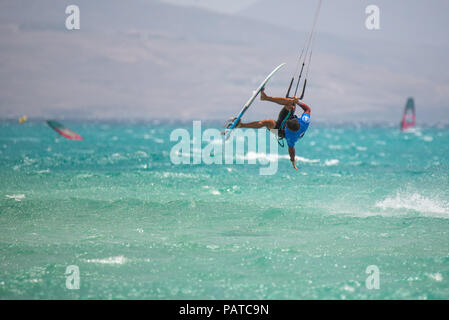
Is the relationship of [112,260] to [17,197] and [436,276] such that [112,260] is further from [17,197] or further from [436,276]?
[17,197]

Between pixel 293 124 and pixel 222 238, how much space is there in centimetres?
356

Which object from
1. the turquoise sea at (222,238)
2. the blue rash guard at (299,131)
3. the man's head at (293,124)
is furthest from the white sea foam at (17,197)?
the man's head at (293,124)

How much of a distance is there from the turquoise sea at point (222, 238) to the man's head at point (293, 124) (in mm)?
2709

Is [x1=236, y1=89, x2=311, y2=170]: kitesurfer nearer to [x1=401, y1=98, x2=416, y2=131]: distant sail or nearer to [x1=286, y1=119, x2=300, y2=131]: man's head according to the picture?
[x1=286, y1=119, x2=300, y2=131]: man's head

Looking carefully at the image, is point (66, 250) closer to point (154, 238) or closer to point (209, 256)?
point (154, 238)

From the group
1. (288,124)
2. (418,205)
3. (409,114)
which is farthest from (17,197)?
(409,114)

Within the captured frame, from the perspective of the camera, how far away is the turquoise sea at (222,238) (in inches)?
413

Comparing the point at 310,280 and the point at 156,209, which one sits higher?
the point at 156,209

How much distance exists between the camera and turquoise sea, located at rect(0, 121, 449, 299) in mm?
10500

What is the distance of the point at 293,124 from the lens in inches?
476

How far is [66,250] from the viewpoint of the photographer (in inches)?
→ 496

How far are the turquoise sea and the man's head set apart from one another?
271 centimetres
